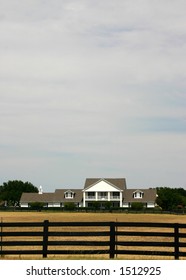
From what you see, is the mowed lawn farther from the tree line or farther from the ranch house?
the ranch house

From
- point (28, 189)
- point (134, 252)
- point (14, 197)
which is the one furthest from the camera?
point (28, 189)

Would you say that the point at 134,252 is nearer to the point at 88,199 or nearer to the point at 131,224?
the point at 131,224

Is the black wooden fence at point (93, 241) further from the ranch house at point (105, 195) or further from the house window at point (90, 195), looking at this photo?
the house window at point (90, 195)

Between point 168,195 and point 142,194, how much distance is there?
8.66 meters

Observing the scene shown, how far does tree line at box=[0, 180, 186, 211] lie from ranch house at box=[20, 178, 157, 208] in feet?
13.6

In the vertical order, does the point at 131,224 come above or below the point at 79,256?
above

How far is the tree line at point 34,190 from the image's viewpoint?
129 metres

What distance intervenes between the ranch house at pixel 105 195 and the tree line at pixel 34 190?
13.6 ft

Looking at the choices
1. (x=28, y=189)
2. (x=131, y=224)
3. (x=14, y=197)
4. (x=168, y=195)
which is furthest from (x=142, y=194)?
(x=131, y=224)

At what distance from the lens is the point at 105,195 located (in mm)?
133875

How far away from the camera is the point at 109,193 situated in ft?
438

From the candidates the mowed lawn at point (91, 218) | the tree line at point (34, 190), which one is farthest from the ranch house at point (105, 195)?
Result: the mowed lawn at point (91, 218)

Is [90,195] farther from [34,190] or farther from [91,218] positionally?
[34,190]
